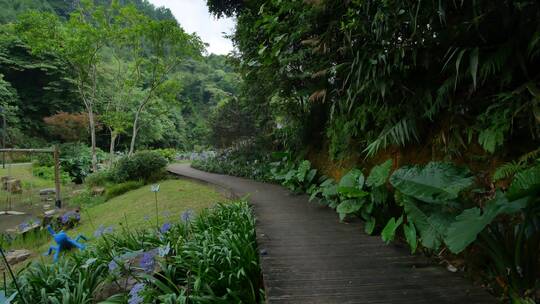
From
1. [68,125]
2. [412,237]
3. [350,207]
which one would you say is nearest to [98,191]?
[350,207]

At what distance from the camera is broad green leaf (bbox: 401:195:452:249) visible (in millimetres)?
1518

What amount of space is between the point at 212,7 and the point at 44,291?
24.4 ft

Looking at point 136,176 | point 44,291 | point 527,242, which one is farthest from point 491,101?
point 136,176

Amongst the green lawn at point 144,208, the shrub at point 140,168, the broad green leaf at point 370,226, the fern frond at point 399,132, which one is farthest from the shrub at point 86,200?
the fern frond at point 399,132

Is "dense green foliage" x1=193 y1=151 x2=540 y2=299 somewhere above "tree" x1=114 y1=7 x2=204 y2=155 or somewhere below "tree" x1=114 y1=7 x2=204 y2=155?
below

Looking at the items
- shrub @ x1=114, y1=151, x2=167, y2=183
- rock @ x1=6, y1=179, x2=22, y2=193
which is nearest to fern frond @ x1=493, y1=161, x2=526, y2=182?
shrub @ x1=114, y1=151, x2=167, y2=183

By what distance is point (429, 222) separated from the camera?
1.60 metres

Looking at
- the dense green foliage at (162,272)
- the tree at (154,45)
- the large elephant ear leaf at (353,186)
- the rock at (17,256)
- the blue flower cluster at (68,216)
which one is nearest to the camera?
the dense green foliage at (162,272)

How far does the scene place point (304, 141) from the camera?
15.2 feet

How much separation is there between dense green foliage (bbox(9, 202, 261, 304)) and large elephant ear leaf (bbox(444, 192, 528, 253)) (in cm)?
122

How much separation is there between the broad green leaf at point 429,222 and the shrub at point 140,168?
7905 mm

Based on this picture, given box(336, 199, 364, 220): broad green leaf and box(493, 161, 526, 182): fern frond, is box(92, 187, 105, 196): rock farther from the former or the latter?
box(493, 161, 526, 182): fern frond

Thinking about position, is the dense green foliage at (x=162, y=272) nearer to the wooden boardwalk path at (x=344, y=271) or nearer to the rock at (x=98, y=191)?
the wooden boardwalk path at (x=344, y=271)

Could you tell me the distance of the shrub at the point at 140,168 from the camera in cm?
830
